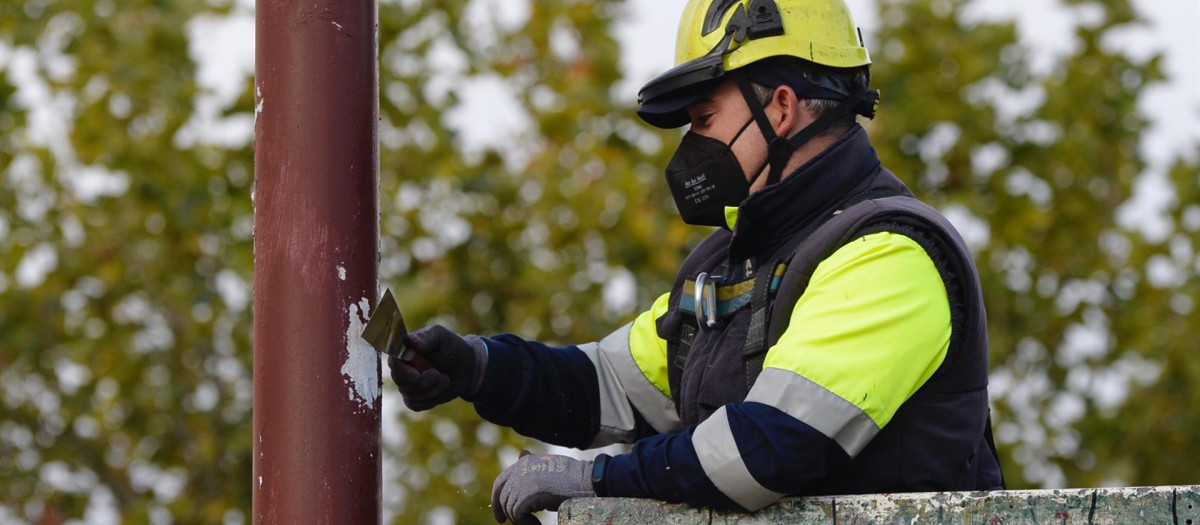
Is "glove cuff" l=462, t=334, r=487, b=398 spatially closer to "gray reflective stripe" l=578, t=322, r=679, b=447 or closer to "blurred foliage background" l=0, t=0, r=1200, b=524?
"gray reflective stripe" l=578, t=322, r=679, b=447

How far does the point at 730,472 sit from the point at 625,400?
1.02 metres

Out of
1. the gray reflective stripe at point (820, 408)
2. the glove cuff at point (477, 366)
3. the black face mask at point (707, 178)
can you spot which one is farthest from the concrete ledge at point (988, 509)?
the black face mask at point (707, 178)

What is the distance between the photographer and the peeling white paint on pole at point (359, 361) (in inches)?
105

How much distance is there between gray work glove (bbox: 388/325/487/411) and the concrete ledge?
645mm

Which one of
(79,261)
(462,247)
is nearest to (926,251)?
(462,247)

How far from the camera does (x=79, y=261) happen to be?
26.1 feet

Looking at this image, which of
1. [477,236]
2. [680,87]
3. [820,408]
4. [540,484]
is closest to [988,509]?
[820,408]

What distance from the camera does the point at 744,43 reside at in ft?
9.93

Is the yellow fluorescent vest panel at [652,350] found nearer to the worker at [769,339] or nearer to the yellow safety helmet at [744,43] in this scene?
the worker at [769,339]

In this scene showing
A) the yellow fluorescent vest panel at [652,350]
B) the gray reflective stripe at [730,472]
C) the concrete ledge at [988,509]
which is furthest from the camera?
the yellow fluorescent vest panel at [652,350]

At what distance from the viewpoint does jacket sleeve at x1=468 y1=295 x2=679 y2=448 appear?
3.25 metres

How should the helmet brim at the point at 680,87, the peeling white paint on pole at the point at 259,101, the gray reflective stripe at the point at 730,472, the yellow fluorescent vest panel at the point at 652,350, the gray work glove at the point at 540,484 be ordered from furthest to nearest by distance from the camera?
the yellow fluorescent vest panel at the point at 652,350 < the helmet brim at the point at 680,87 < the peeling white paint on pole at the point at 259,101 < the gray work glove at the point at 540,484 < the gray reflective stripe at the point at 730,472

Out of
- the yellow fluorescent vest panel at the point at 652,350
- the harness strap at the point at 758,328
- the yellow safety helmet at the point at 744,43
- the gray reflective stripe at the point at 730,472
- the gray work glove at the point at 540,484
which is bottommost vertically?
the gray work glove at the point at 540,484

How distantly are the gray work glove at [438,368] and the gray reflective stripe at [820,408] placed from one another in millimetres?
754
